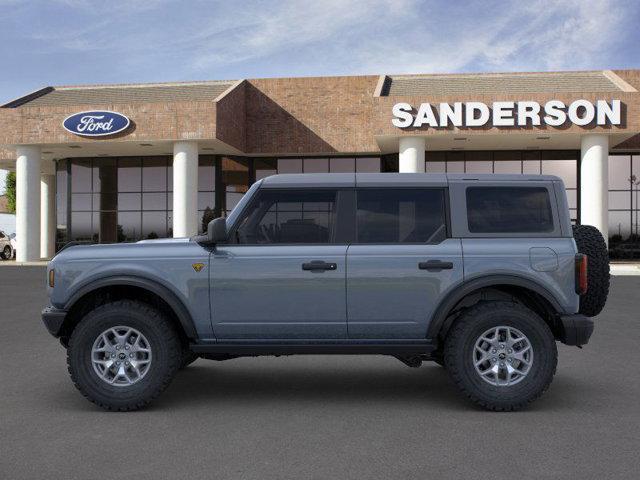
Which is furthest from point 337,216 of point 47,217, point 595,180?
point 47,217

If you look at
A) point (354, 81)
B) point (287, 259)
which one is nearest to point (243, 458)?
point (287, 259)

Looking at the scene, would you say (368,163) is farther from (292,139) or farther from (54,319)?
(54,319)

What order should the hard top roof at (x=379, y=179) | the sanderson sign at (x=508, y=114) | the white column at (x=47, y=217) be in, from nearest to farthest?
the hard top roof at (x=379, y=179) → the sanderson sign at (x=508, y=114) → the white column at (x=47, y=217)

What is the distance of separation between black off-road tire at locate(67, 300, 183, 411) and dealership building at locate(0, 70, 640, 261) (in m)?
25.3

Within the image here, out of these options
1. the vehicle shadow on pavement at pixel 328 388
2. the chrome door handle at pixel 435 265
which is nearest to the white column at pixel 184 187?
the vehicle shadow on pavement at pixel 328 388

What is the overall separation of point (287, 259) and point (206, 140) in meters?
27.1

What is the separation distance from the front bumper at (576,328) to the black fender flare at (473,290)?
0.12 metres

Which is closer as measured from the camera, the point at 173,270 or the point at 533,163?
the point at 173,270

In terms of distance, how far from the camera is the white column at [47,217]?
4378 centimetres

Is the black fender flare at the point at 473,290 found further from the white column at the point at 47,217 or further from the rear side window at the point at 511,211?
the white column at the point at 47,217

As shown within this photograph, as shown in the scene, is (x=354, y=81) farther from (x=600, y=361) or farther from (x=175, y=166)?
(x=600, y=361)

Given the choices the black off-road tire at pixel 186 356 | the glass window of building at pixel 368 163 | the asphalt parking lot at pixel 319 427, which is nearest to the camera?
the asphalt parking lot at pixel 319 427

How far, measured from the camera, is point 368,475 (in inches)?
175

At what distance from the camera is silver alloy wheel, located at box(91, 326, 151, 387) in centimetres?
617
